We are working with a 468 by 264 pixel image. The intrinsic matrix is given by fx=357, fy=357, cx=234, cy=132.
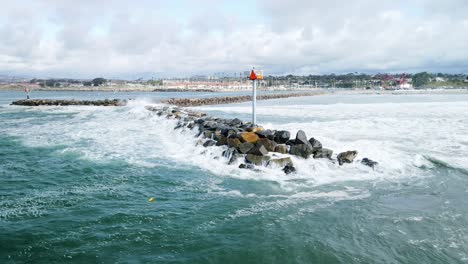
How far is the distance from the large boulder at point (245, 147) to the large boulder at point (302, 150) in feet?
3.64

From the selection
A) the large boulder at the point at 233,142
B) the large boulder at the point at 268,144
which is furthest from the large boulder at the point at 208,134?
the large boulder at the point at 268,144

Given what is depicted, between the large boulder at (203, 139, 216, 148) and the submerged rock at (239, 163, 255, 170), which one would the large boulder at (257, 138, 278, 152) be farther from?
the large boulder at (203, 139, 216, 148)

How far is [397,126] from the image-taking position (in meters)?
17.7

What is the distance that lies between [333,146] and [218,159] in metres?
3.70

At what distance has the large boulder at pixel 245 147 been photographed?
9711 mm

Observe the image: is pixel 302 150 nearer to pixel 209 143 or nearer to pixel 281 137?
pixel 281 137

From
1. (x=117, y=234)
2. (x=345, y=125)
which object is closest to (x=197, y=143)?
(x=117, y=234)

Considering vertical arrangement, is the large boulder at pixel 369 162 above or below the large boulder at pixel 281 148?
below

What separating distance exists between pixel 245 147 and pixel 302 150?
1540mm

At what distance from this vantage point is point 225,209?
591cm

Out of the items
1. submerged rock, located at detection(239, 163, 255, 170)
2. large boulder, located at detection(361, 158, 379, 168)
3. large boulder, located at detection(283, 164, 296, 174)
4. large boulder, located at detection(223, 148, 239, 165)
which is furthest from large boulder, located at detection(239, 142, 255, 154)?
large boulder, located at detection(361, 158, 379, 168)

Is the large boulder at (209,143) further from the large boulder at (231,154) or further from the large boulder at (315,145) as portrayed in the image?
the large boulder at (315,145)

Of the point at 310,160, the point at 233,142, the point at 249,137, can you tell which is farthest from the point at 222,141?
the point at 310,160

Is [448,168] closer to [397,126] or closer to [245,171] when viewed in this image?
[245,171]
